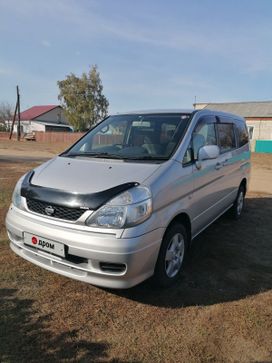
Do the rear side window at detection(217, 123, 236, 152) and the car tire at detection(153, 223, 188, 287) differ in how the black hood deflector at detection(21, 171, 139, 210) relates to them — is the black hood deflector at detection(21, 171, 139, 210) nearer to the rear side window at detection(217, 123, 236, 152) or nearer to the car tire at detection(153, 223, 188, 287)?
the car tire at detection(153, 223, 188, 287)

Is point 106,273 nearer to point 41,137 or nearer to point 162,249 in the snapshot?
point 162,249

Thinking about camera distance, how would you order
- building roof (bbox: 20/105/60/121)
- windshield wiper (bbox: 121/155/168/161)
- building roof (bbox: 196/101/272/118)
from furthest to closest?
building roof (bbox: 20/105/60/121)
building roof (bbox: 196/101/272/118)
windshield wiper (bbox: 121/155/168/161)

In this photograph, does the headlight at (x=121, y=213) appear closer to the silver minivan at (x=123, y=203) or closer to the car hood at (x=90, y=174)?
the silver minivan at (x=123, y=203)

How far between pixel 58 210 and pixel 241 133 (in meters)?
4.30

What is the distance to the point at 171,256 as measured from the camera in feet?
11.4

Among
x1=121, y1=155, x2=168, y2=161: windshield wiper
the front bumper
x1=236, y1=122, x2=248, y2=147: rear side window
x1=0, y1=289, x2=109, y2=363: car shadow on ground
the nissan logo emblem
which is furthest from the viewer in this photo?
x1=236, y1=122, x2=248, y2=147: rear side window

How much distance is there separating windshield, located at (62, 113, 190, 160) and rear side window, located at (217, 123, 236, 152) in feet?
3.36

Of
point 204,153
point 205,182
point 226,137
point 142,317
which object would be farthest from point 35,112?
point 142,317

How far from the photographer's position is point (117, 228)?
9.29ft

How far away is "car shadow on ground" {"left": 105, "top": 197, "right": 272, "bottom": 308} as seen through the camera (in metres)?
3.38

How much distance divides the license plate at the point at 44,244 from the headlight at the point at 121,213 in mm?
381

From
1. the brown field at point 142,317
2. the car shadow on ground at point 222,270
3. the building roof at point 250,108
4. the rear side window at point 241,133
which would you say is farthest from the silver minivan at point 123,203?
the building roof at point 250,108

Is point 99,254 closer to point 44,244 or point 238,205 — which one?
point 44,244

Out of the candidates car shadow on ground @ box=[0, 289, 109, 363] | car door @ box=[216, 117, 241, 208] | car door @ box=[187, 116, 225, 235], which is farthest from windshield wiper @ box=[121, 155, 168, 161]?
car shadow on ground @ box=[0, 289, 109, 363]
